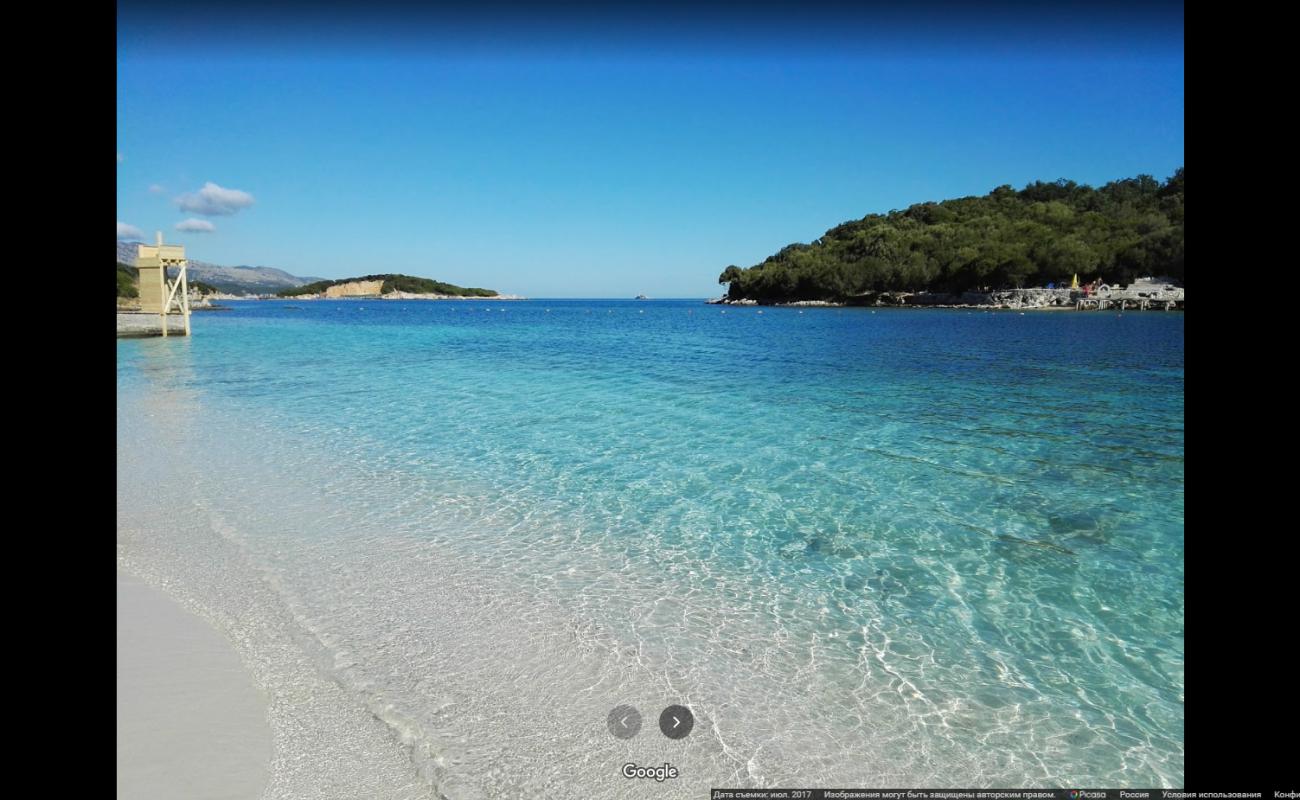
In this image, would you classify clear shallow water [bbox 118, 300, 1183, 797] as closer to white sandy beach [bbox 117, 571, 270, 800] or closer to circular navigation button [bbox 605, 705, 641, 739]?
circular navigation button [bbox 605, 705, 641, 739]

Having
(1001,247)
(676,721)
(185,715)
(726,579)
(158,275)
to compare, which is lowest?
(676,721)

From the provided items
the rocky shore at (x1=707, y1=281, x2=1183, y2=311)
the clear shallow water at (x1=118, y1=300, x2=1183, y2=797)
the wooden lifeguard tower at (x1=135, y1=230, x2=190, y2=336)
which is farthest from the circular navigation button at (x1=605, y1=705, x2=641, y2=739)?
the rocky shore at (x1=707, y1=281, x2=1183, y2=311)

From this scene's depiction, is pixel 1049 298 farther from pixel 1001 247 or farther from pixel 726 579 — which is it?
pixel 726 579

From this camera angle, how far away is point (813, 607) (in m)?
5.30

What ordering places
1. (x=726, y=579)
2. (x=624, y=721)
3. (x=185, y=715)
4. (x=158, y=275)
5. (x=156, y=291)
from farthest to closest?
(x=156, y=291), (x=158, y=275), (x=726, y=579), (x=624, y=721), (x=185, y=715)

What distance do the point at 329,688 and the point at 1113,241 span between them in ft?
362

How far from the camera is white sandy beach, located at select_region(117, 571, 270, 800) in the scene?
124 inches

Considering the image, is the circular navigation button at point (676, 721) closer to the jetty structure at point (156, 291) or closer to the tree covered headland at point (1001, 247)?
the jetty structure at point (156, 291)

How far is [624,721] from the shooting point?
12.5ft

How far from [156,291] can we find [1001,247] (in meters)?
99.9

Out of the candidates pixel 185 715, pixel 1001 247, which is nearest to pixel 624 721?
pixel 185 715

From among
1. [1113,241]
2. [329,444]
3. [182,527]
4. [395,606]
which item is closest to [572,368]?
[329,444]

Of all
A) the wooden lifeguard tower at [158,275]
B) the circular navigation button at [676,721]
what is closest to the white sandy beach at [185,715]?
the circular navigation button at [676,721]
